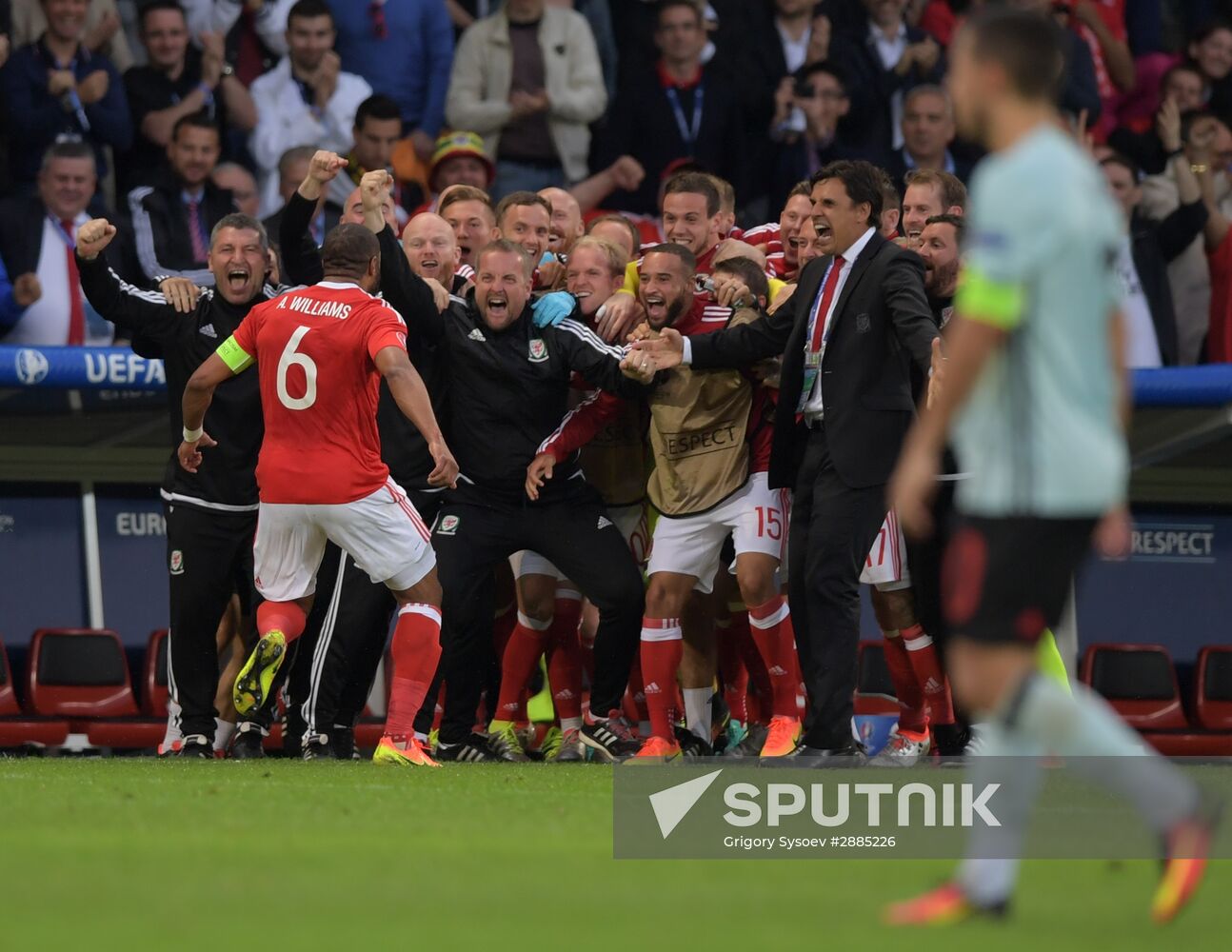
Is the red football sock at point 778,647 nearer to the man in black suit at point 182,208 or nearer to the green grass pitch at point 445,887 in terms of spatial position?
the green grass pitch at point 445,887

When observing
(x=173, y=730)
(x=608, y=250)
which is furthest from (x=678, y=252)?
(x=173, y=730)

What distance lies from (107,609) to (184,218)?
221 cm

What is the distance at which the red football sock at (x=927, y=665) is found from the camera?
9.09m

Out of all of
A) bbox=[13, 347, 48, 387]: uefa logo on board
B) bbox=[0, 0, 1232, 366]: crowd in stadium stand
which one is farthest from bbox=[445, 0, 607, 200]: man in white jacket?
bbox=[13, 347, 48, 387]: uefa logo on board

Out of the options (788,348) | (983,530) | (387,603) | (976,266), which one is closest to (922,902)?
(983,530)

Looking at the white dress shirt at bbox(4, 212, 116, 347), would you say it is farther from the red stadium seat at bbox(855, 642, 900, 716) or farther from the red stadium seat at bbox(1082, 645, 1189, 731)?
the red stadium seat at bbox(1082, 645, 1189, 731)

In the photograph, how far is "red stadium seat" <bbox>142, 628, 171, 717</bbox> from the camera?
1095cm

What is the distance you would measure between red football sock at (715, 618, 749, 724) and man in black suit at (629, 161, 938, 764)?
158 cm

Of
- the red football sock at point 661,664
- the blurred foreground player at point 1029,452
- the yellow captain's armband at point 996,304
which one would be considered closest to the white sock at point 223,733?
the red football sock at point 661,664

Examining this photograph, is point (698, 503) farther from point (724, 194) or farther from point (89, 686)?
point (89, 686)

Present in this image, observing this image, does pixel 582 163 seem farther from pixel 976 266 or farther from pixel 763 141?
pixel 976 266

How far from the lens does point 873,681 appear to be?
11078 mm

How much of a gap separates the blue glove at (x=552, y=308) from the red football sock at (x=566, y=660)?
1.38 m

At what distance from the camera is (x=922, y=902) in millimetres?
4180
